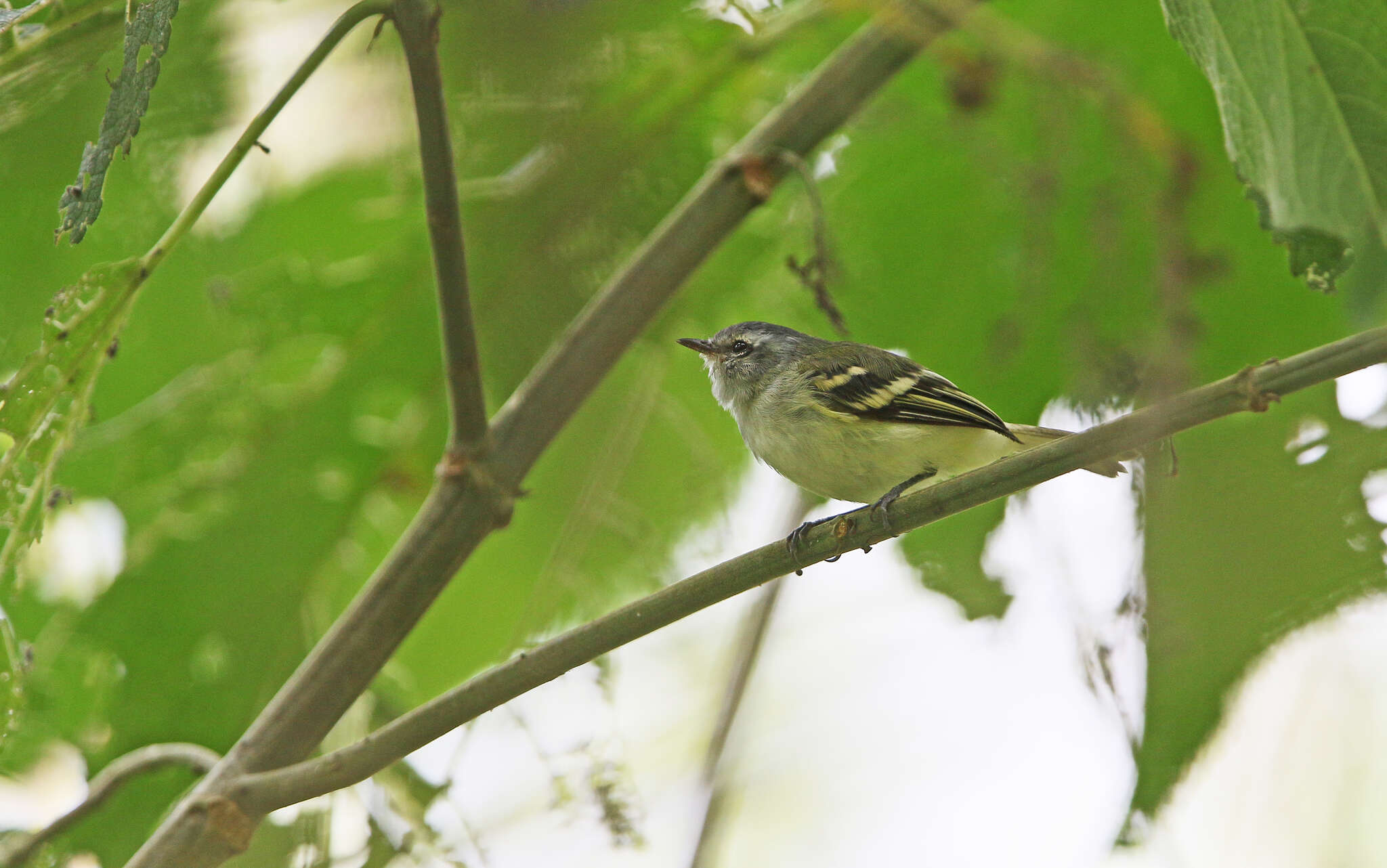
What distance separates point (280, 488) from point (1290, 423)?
5.87 ft

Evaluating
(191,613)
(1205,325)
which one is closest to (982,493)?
(1205,325)

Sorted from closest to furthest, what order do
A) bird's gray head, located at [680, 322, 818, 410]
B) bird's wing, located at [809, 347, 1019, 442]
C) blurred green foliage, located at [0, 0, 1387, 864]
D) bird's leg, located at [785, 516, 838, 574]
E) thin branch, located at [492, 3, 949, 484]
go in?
bird's leg, located at [785, 516, 838, 574], thin branch, located at [492, 3, 949, 484], blurred green foliage, located at [0, 0, 1387, 864], bird's wing, located at [809, 347, 1019, 442], bird's gray head, located at [680, 322, 818, 410]

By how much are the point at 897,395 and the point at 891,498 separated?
0.62 meters

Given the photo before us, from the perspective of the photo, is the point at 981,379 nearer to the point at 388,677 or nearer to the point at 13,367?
the point at 388,677

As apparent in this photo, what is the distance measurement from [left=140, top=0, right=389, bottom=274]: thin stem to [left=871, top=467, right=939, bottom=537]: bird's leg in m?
0.83

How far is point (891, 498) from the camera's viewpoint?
175 cm

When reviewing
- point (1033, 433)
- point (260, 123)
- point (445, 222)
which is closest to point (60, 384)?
point (260, 123)

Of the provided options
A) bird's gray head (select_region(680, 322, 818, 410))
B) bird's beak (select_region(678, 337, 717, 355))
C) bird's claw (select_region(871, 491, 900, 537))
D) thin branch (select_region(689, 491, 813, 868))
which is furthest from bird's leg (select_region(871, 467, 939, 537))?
bird's beak (select_region(678, 337, 717, 355))

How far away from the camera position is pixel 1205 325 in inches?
79.6

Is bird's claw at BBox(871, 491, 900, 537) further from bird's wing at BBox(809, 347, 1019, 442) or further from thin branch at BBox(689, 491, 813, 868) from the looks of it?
bird's wing at BBox(809, 347, 1019, 442)

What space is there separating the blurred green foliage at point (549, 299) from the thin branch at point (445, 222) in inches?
26.0

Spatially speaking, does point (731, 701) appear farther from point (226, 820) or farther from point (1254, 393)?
point (1254, 393)

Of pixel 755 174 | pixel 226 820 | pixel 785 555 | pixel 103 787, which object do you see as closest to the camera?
pixel 785 555

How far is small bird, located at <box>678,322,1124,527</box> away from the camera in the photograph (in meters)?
2.29
